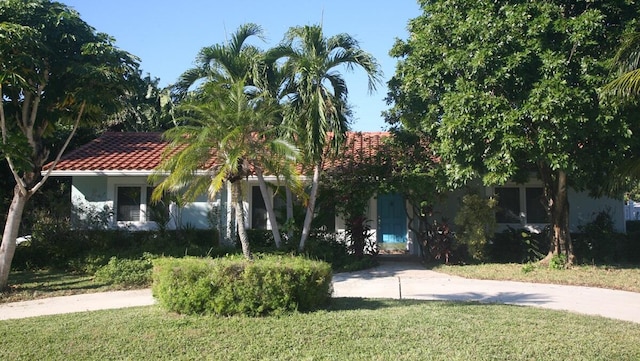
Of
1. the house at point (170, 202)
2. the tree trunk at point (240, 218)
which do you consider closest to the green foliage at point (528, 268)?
the house at point (170, 202)

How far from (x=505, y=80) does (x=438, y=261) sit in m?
5.79

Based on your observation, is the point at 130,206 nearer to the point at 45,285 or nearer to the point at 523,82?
the point at 45,285

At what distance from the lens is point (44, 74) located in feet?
37.4

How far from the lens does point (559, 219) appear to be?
13586mm

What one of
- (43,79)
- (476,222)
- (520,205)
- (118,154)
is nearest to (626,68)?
(476,222)

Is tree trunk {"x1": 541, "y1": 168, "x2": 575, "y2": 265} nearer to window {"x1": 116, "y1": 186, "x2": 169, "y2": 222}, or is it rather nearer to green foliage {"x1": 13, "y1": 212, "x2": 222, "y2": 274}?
green foliage {"x1": 13, "y1": 212, "x2": 222, "y2": 274}

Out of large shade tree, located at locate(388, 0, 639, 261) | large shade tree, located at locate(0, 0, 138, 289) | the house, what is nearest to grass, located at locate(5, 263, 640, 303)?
large shade tree, located at locate(0, 0, 138, 289)

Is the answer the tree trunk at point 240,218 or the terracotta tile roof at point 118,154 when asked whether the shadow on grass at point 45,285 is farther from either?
the tree trunk at point 240,218

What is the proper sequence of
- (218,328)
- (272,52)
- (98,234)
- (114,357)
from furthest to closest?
(98,234), (272,52), (218,328), (114,357)

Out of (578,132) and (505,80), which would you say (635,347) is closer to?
(578,132)

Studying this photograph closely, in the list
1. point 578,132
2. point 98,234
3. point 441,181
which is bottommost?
point 98,234

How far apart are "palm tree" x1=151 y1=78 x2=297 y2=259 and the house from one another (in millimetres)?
5523

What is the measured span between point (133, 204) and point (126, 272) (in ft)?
15.4

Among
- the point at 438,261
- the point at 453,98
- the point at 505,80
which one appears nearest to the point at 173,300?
the point at 453,98
